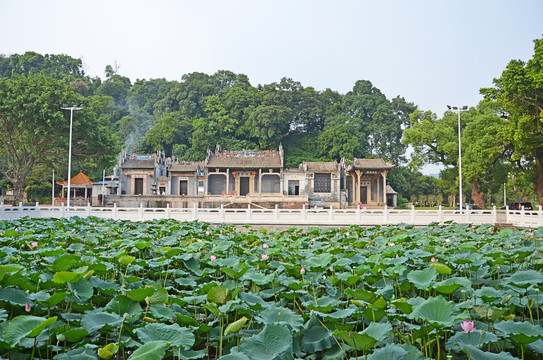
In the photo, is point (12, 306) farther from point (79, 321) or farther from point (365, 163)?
point (365, 163)

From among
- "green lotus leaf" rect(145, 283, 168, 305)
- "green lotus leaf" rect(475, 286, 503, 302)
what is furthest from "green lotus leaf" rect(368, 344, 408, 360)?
"green lotus leaf" rect(145, 283, 168, 305)

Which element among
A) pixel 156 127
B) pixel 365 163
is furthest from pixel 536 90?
pixel 156 127

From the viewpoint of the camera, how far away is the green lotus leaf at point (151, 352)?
2.04 metres

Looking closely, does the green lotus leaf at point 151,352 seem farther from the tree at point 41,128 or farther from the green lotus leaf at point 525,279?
the tree at point 41,128

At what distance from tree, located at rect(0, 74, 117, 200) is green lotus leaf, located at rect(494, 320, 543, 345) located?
2954 cm

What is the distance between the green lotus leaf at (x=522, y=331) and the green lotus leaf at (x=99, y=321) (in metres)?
2.36

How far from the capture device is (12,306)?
3141mm

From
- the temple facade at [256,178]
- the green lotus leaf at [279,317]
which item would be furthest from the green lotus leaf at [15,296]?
the temple facade at [256,178]

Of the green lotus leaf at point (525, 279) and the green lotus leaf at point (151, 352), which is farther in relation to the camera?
the green lotus leaf at point (525, 279)

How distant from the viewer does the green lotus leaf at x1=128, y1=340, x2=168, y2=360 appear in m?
2.04

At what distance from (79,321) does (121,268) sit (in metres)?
1.80

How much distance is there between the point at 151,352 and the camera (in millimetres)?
2070

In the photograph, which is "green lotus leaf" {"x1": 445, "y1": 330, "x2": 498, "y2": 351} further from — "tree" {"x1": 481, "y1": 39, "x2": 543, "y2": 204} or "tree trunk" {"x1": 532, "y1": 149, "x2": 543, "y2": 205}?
"tree trunk" {"x1": 532, "y1": 149, "x2": 543, "y2": 205}

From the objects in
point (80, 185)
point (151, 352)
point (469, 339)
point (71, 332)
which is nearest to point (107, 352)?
point (71, 332)
